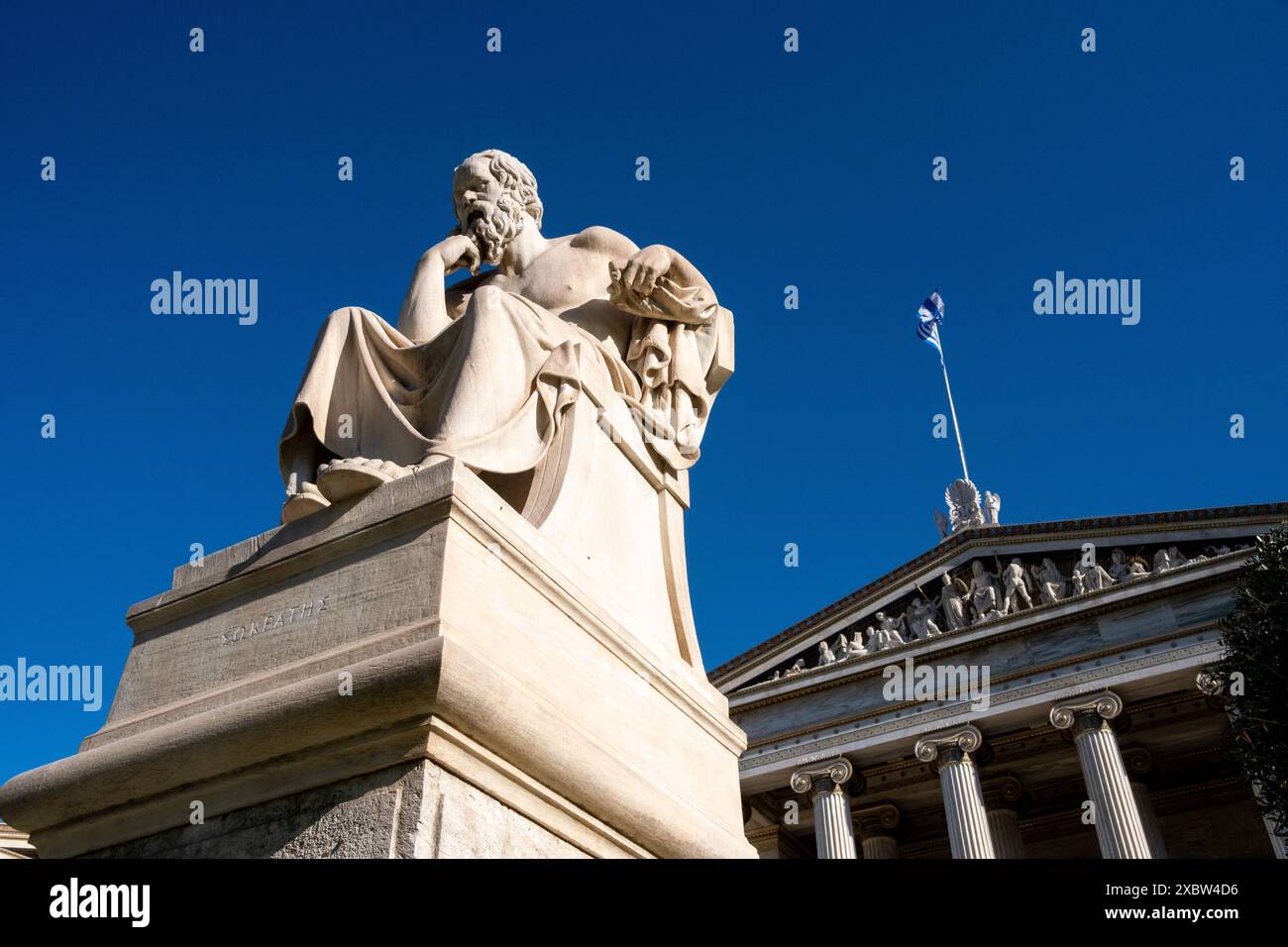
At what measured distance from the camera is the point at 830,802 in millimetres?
26109

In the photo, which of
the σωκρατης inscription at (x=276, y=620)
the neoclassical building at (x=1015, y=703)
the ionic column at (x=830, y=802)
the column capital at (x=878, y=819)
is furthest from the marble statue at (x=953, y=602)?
the σωκρατης inscription at (x=276, y=620)

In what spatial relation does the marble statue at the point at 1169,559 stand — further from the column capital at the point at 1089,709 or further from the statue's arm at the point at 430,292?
the statue's arm at the point at 430,292

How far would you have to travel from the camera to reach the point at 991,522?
31594 mm

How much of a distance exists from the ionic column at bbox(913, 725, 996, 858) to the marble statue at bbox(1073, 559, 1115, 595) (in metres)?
4.26

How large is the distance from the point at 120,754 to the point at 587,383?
186 cm

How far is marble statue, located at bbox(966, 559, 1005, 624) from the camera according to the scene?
1086 inches

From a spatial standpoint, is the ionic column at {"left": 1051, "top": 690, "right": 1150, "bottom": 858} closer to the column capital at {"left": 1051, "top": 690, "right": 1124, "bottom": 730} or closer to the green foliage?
the column capital at {"left": 1051, "top": 690, "right": 1124, "bottom": 730}

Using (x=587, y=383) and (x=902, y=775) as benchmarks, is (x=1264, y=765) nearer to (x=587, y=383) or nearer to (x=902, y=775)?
(x=587, y=383)

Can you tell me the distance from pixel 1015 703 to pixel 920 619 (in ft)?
14.0

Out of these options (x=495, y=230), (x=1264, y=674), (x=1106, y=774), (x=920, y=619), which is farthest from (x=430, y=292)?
(x=920, y=619)

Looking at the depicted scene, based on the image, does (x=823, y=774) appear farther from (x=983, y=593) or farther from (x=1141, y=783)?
(x=1141, y=783)

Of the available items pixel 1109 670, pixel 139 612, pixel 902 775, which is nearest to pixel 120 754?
pixel 139 612

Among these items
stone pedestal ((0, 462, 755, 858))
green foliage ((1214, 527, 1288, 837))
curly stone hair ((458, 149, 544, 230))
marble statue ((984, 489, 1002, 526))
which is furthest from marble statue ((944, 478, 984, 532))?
stone pedestal ((0, 462, 755, 858))

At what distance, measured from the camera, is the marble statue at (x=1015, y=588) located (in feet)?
89.6
